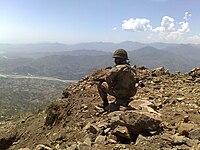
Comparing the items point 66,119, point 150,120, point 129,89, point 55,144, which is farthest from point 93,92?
point 150,120

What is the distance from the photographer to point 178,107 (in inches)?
478

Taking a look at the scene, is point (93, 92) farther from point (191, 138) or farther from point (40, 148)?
point (191, 138)

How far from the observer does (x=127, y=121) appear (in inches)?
344

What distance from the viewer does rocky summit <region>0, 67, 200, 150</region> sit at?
827 cm

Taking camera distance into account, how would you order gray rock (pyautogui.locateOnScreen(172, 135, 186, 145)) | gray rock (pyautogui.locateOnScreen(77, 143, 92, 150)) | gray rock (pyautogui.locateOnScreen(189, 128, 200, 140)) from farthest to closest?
gray rock (pyautogui.locateOnScreen(77, 143, 92, 150)) → gray rock (pyautogui.locateOnScreen(189, 128, 200, 140)) → gray rock (pyautogui.locateOnScreen(172, 135, 186, 145))

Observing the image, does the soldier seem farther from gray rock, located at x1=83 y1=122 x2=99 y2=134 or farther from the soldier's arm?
gray rock, located at x1=83 y1=122 x2=99 y2=134

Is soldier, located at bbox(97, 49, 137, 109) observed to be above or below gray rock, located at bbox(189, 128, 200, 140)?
above

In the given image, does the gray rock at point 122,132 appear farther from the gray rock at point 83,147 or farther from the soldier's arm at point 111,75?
the soldier's arm at point 111,75

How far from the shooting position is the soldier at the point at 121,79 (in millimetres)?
11375

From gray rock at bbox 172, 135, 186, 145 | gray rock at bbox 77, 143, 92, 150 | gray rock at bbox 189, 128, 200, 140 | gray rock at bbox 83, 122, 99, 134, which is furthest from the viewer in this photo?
gray rock at bbox 83, 122, 99, 134

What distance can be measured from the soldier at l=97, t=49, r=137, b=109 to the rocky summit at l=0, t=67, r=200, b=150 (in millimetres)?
458

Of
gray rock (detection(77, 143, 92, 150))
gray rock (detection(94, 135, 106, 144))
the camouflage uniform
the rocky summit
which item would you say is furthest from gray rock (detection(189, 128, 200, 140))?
the camouflage uniform

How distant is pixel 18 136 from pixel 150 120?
10271 mm

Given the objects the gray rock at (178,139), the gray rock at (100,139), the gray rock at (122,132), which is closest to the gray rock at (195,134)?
the gray rock at (178,139)
